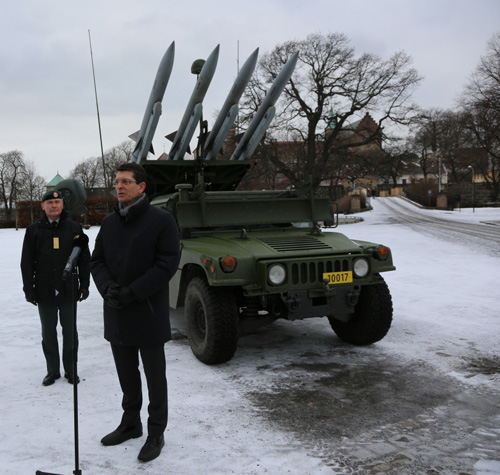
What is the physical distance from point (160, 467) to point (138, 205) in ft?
4.94

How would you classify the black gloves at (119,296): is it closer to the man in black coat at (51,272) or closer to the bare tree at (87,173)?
the man in black coat at (51,272)

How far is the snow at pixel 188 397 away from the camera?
2.96 m

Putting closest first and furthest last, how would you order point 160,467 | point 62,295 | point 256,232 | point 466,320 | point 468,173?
point 160,467 < point 62,295 < point 256,232 < point 466,320 < point 468,173

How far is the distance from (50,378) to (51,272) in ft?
2.93

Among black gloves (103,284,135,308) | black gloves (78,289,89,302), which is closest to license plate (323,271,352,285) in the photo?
black gloves (78,289,89,302)

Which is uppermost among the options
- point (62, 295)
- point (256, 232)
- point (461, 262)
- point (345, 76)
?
point (345, 76)

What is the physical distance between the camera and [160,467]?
114 inches

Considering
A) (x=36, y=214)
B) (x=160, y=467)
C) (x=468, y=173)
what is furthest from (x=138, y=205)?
(x=468, y=173)

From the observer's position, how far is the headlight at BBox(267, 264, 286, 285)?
14.4 ft

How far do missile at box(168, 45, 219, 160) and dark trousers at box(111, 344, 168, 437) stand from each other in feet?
17.9

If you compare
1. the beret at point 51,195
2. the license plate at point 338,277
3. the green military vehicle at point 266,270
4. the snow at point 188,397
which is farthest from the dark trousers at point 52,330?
the license plate at point 338,277

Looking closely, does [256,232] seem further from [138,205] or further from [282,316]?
[138,205]

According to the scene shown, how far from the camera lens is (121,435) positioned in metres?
3.21

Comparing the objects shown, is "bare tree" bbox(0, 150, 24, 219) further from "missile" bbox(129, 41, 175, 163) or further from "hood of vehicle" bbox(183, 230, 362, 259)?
"hood of vehicle" bbox(183, 230, 362, 259)
